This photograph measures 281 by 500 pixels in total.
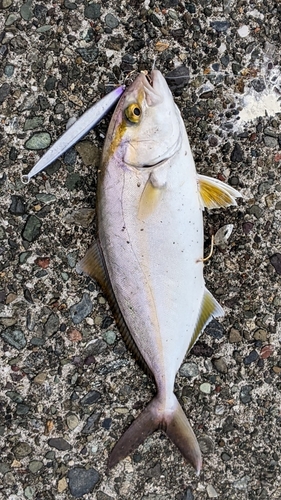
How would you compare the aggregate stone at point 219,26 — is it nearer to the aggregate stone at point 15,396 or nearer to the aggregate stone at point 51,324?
the aggregate stone at point 51,324

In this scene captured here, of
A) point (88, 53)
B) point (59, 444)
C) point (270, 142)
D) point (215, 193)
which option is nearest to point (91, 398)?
point (59, 444)

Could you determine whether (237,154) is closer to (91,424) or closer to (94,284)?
(94,284)

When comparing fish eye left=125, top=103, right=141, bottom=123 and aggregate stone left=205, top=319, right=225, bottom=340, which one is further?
aggregate stone left=205, top=319, right=225, bottom=340

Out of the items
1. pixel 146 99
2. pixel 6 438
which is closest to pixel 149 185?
pixel 146 99

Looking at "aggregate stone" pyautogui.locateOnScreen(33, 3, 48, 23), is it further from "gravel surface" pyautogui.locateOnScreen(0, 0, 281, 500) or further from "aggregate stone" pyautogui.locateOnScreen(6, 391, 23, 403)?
"aggregate stone" pyautogui.locateOnScreen(6, 391, 23, 403)

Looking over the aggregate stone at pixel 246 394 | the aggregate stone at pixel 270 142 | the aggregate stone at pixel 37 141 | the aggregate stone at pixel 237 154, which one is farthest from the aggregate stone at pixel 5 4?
the aggregate stone at pixel 246 394

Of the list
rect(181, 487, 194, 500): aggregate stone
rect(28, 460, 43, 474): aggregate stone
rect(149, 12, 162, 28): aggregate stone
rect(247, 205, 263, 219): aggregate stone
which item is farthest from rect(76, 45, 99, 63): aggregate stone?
rect(181, 487, 194, 500): aggregate stone
